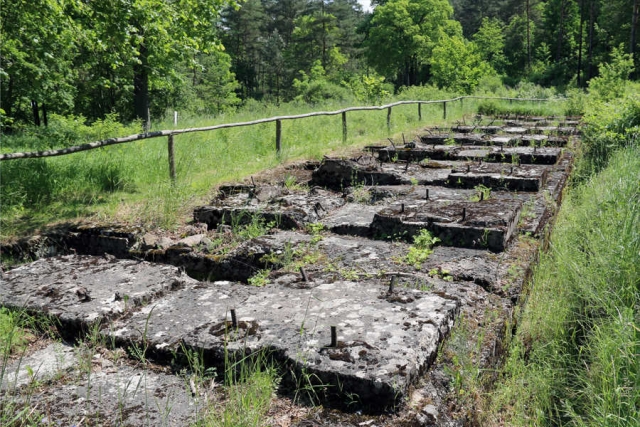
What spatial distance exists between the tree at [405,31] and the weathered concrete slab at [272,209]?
44.0m

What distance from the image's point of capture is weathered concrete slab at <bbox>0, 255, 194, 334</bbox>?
2869 mm

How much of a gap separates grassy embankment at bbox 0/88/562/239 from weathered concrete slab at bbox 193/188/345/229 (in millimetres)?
434

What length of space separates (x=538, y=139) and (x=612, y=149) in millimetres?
1195

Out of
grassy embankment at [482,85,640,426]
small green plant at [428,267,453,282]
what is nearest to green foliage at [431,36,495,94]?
grassy embankment at [482,85,640,426]

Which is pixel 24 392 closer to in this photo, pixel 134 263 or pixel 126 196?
pixel 134 263

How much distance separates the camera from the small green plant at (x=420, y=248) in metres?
3.68

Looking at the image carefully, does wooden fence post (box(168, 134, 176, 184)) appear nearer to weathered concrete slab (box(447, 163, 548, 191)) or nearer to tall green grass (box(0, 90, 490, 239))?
tall green grass (box(0, 90, 490, 239))

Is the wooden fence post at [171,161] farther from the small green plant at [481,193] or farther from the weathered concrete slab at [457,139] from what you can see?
the weathered concrete slab at [457,139]

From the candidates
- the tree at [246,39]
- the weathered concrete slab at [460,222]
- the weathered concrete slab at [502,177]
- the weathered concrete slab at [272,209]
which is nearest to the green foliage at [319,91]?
the tree at [246,39]

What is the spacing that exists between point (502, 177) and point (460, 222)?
209cm

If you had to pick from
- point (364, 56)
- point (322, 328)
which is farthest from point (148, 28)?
point (364, 56)

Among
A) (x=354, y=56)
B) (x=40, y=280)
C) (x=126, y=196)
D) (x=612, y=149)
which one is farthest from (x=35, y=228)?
(x=354, y=56)

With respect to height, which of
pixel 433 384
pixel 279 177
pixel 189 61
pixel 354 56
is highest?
pixel 354 56

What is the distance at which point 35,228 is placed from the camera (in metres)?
5.51
